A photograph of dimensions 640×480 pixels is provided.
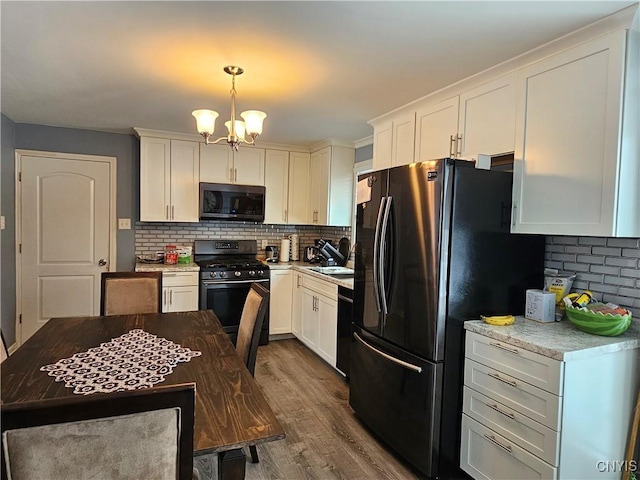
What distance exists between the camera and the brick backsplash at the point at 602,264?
6.40 feet

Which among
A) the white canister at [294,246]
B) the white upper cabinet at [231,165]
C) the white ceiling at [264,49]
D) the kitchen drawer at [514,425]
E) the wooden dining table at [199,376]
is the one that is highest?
the white ceiling at [264,49]

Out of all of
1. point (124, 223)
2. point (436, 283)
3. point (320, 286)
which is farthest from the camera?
point (124, 223)

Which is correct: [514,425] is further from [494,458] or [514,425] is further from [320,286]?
[320,286]

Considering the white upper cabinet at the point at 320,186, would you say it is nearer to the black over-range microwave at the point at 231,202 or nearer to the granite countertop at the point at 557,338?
the black over-range microwave at the point at 231,202

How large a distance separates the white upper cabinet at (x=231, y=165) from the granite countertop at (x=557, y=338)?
313cm

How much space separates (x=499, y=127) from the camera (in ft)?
7.39

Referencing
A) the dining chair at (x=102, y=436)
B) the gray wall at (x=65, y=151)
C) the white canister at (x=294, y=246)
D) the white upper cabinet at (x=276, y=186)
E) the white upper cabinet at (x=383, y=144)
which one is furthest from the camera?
the white canister at (x=294, y=246)

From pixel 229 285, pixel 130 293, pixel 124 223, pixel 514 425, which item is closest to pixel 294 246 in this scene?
pixel 229 285

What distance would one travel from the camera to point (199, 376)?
1.58m

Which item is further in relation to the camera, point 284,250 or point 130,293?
point 284,250

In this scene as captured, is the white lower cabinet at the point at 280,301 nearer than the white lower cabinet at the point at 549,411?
No

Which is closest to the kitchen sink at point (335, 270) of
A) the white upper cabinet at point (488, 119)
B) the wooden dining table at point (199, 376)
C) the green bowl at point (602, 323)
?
the wooden dining table at point (199, 376)

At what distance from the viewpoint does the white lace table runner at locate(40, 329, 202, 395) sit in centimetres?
143

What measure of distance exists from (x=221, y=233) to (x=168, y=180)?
0.87 meters
